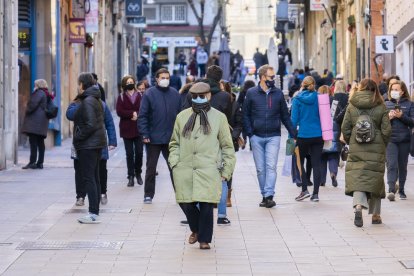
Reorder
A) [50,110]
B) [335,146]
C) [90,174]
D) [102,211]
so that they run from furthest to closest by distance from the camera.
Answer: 1. [50,110]
2. [335,146]
3. [102,211]
4. [90,174]

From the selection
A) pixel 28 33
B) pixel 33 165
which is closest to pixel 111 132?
pixel 33 165

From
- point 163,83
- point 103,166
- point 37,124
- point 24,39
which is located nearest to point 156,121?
point 163,83

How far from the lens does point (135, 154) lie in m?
21.7

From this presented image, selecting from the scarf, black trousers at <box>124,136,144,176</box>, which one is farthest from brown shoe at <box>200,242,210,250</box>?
black trousers at <box>124,136,144,176</box>

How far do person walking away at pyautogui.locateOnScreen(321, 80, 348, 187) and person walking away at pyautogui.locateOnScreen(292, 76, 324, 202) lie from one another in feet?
4.91

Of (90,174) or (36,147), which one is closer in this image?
(90,174)

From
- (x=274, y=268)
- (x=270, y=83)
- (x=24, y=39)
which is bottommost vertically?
(x=274, y=268)

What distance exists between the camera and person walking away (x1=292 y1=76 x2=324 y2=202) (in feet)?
61.2

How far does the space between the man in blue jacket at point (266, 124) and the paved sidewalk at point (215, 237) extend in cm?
43

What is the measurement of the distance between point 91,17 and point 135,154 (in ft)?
59.4

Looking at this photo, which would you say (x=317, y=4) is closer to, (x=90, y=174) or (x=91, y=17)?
(x=91, y=17)

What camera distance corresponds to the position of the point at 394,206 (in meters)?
17.4

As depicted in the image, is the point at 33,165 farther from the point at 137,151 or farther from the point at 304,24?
the point at 304,24

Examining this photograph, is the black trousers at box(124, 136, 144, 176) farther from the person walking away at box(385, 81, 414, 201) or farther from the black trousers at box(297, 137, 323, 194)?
the person walking away at box(385, 81, 414, 201)
